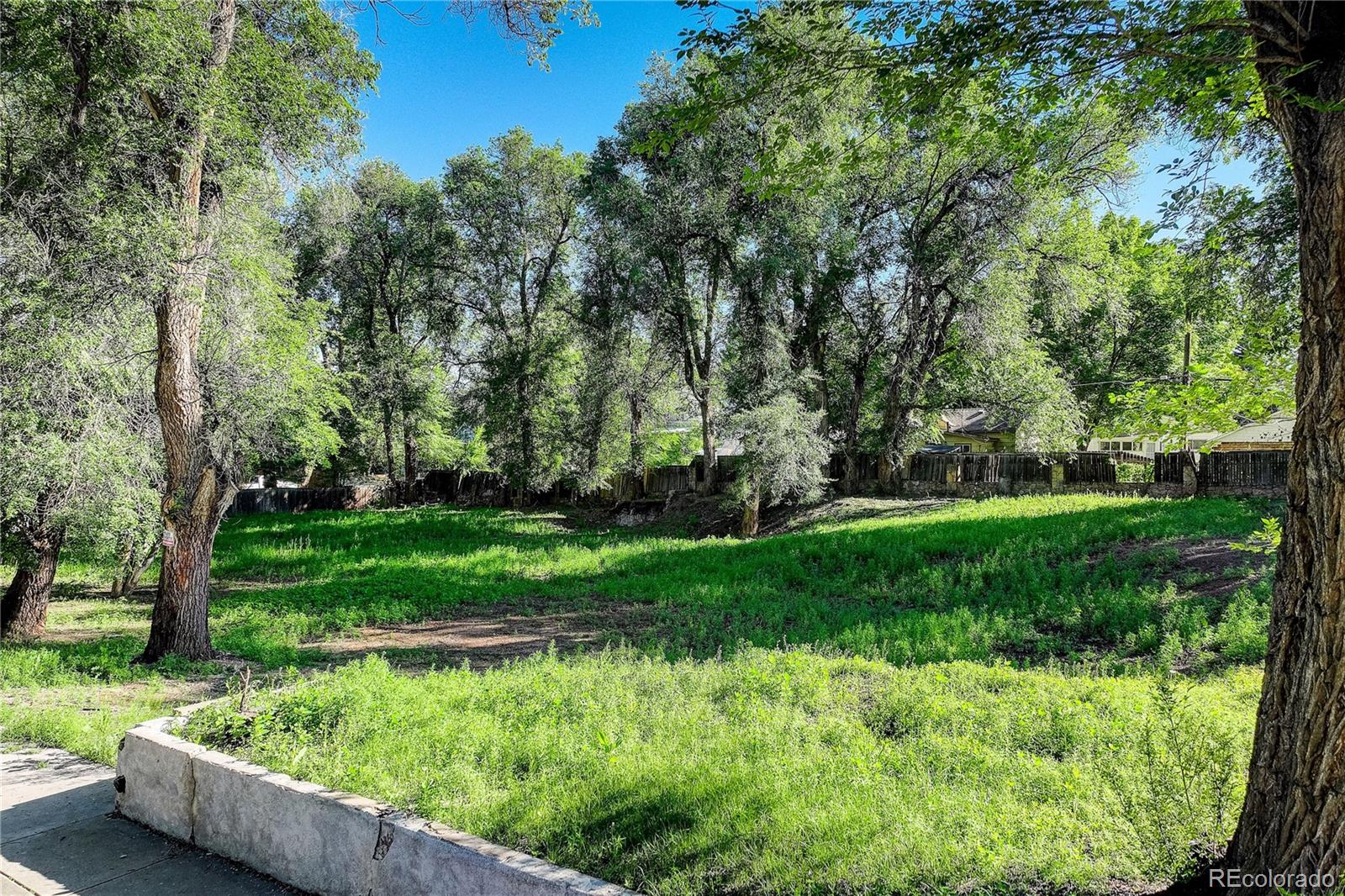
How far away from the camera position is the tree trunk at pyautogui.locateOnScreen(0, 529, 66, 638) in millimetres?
10070

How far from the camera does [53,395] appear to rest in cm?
873

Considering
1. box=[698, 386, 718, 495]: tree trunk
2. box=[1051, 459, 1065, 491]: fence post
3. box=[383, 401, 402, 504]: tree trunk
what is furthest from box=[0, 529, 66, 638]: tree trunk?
box=[1051, 459, 1065, 491]: fence post

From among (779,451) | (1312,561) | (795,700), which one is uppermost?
(779,451)

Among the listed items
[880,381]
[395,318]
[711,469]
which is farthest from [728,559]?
[395,318]

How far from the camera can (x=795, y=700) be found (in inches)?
225

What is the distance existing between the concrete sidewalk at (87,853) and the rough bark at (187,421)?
369 cm

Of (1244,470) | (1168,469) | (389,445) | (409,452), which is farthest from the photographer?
(409,452)

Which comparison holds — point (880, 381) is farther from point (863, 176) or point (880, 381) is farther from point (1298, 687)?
point (1298, 687)

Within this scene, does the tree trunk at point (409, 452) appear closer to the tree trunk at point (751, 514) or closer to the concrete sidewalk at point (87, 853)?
the tree trunk at point (751, 514)

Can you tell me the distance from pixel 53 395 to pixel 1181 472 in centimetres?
2189

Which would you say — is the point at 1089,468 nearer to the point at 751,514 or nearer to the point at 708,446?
the point at 751,514

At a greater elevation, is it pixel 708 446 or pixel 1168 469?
pixel 708 446

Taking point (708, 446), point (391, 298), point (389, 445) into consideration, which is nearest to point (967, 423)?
point (708, 446)

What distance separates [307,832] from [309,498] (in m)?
32.5
